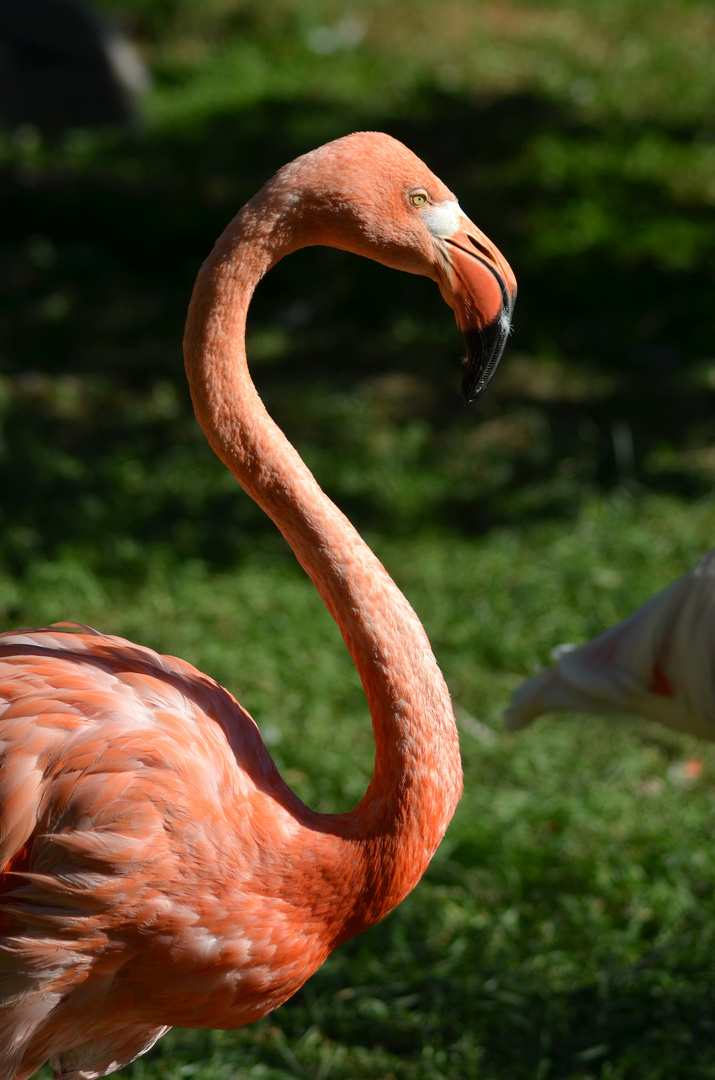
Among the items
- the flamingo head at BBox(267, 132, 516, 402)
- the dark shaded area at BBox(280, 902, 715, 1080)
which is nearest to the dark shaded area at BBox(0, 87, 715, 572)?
the dark shaded area at BBox(280, 902, 715, 1080)

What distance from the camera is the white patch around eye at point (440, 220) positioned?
6.13 feet

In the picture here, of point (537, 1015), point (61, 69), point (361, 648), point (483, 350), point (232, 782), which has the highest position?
point (61, 69)

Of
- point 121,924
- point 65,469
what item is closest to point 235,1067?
point 121,924

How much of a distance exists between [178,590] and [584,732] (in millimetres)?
1788

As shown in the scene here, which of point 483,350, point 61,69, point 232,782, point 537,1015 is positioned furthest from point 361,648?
point 61,69

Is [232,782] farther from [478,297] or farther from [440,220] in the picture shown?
[440,220]

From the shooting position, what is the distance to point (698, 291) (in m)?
6.04

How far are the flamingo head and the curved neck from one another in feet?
0.35

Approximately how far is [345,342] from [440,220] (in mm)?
4234

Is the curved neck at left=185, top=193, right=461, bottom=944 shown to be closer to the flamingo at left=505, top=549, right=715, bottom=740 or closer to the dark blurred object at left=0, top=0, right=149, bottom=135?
the flamingo at left=505, top=549, right=715, bottom=740

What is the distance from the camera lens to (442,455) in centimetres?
519

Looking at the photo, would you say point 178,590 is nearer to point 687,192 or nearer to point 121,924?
point 121,924

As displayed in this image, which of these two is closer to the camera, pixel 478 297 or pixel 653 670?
pixel 478 297

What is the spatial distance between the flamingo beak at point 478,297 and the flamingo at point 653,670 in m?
1.19
